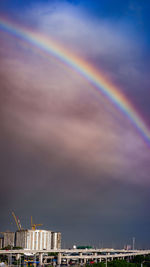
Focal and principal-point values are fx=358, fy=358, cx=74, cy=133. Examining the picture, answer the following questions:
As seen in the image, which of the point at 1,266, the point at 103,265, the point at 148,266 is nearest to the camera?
the point at 1,266

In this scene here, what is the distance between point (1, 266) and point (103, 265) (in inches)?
1939

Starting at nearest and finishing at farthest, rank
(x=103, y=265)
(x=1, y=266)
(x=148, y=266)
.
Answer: (x=1, y=266)
(x=103, y=265)
(x=148, y=266)

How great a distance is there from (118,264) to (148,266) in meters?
27.4

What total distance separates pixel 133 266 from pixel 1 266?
6141 centimetres

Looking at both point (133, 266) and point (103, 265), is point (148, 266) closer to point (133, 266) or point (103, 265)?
point (133, 266)

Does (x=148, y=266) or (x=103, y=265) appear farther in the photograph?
(x=148, y=266)

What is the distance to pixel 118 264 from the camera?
14688 centimetres

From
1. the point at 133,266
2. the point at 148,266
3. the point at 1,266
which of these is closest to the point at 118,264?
the point at 133,266

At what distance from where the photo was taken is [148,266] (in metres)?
167

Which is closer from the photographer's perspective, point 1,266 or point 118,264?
point 1,266

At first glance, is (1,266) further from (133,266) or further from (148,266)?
(148,266)

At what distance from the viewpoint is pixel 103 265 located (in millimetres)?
142625

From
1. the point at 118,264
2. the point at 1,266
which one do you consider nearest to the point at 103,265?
the point at 118,264

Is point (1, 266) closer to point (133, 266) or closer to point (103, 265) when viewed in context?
point (103, 265)
